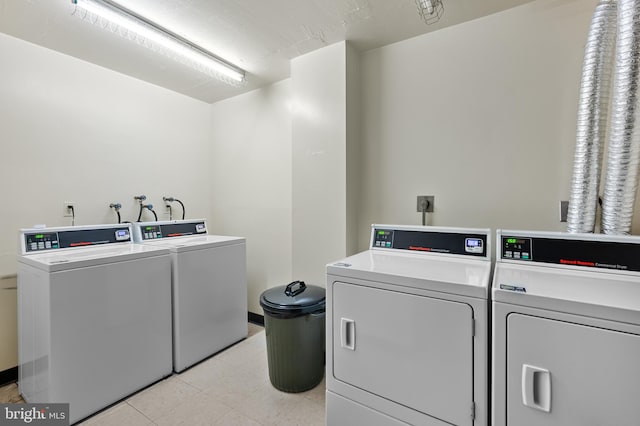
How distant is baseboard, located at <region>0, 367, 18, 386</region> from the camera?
2086 mm

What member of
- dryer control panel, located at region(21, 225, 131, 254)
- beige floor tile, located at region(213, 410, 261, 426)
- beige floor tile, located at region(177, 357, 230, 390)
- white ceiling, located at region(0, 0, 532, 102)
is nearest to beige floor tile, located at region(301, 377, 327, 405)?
beige floor tile, located at region(213, 410, 261, 426)

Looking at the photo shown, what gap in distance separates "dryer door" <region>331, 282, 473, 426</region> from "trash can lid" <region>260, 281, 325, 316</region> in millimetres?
480

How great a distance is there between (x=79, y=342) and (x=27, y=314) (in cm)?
49

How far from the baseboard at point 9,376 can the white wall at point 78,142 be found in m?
0.05

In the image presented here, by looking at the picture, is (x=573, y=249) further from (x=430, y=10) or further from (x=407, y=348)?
(x=430, y=10)

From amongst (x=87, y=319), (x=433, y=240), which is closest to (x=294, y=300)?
(x=433, y=240)

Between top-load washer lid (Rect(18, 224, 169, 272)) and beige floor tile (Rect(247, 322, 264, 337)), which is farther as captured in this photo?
beige floor tile (Rect(247, 322, 264, 337))

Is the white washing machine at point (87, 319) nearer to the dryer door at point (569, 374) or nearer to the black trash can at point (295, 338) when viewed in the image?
the black trash can at point (295, 338)

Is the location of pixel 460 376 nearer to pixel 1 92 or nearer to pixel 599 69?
pixel 599 69

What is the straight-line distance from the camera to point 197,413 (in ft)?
5.90

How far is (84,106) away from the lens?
99.7 inches

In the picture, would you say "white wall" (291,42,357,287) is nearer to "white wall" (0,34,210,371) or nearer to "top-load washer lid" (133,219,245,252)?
"top-load washer lid" (133,219,245,252)
